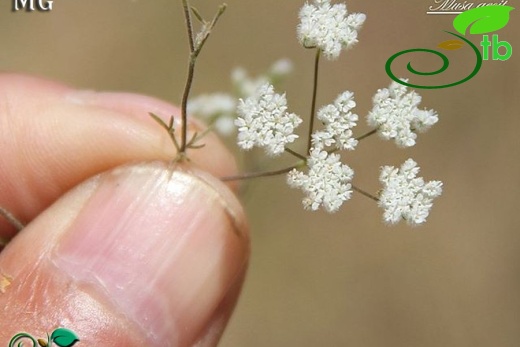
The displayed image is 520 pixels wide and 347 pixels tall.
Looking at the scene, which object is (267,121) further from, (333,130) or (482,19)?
(482,19)

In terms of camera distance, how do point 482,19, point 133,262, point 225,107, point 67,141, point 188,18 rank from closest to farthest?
point 188,18 → point 133,262 → point 482,19 → point 67,141 → point 225,107

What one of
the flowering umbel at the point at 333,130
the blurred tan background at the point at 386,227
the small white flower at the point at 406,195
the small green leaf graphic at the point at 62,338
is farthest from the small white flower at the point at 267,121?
the blurred tan background at the point at 386,227

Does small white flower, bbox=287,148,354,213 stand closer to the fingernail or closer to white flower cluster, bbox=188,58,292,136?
the fingernail

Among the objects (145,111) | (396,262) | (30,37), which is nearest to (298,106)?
(396,262)

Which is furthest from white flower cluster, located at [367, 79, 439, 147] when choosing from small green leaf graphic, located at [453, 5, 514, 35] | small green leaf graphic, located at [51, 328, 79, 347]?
small green leaf graphic, located at [51, 328, 79, 347]

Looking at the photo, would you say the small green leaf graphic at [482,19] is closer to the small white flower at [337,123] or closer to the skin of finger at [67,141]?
the small white flower at [337,123]

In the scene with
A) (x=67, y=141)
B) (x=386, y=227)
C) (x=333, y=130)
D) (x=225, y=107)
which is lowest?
(x=386, y=227)

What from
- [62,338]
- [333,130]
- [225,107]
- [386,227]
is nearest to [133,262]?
[62,338]

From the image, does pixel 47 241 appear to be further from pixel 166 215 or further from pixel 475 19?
pixel 475 19
